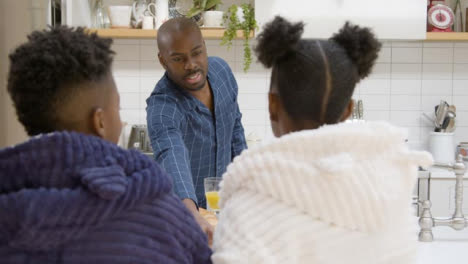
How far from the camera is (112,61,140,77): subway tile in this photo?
3676 mm

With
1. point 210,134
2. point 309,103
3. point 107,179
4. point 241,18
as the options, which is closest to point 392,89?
point 241,18

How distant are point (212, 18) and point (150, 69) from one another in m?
0.56

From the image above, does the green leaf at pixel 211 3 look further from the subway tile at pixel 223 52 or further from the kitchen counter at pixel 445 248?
the kitchen counter at pixel 445 248

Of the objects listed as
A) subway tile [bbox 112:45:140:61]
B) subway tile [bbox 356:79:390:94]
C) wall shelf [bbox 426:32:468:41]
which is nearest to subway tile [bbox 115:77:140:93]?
subway tile [bbox 112:45:140:61]

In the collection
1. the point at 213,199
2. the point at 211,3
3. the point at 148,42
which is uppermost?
the point at 211,3

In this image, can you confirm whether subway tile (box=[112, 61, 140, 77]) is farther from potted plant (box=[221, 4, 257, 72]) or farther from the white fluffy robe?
the white fluffy robe

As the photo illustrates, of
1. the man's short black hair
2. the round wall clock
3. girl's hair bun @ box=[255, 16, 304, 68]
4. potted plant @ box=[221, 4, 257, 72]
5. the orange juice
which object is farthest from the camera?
the round wall clock

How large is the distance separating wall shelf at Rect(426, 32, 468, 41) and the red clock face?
0.27 feet

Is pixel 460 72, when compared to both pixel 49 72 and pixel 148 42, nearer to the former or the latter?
pixel 148 42

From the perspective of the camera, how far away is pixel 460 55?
3.75m

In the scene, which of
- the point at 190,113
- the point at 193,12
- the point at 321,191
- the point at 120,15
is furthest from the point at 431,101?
the point at 321,191

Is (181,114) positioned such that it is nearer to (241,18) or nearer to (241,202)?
(241,202)

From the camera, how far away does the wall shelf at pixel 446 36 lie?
3406 millimetres

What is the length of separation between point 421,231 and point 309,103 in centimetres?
97
